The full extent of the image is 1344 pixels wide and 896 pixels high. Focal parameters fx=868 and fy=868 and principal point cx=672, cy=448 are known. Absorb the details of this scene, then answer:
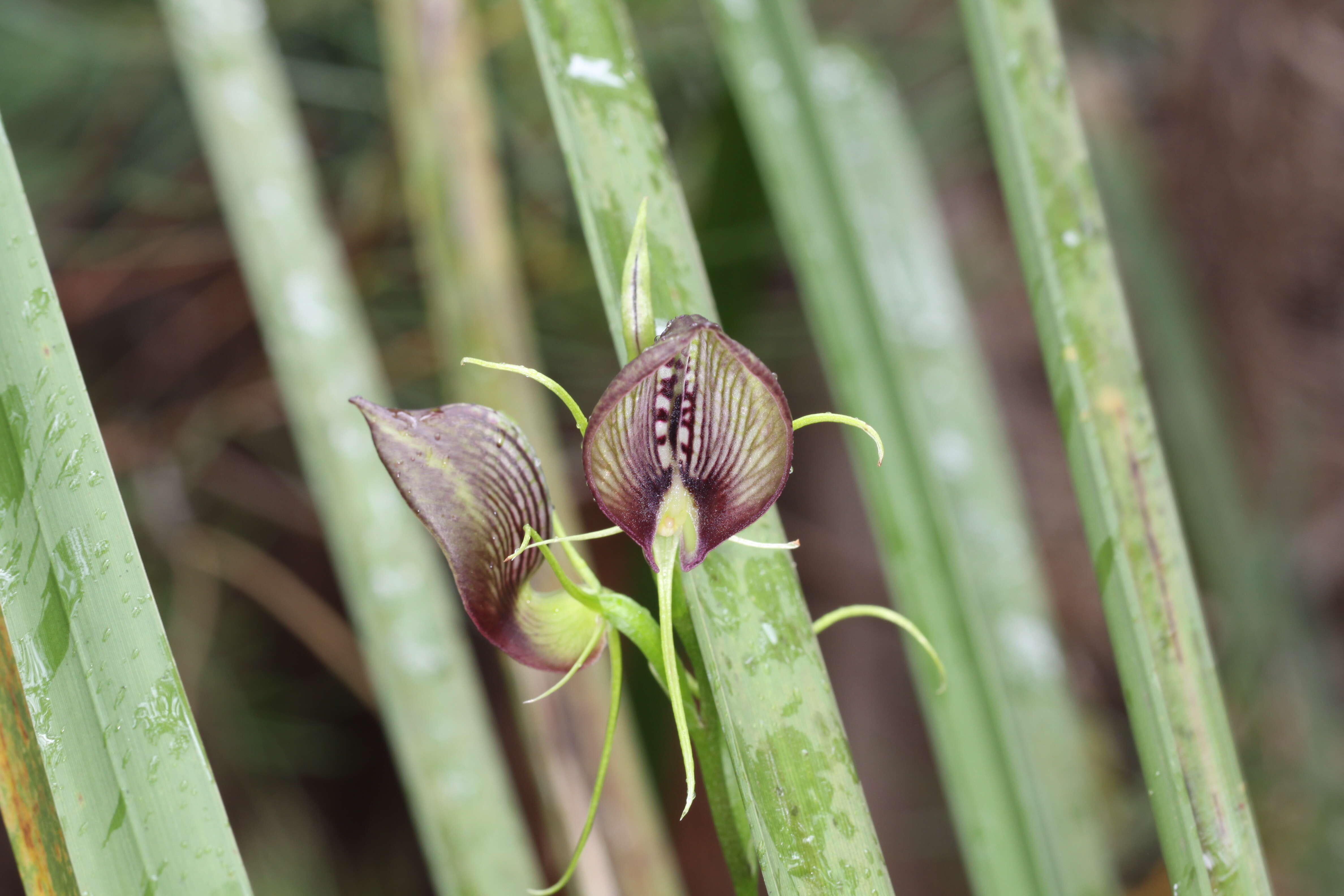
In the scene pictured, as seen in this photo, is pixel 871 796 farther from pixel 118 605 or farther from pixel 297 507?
pixel 118 605

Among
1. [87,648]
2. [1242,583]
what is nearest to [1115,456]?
[87,648]

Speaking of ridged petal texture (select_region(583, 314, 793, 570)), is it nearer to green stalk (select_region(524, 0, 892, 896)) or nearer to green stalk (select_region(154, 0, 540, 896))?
green stalk (select_region(524, 0, 892, 896))

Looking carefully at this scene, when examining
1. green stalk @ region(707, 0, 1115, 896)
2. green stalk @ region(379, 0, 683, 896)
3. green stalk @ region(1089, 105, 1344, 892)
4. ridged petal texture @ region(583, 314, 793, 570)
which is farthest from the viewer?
green stalk @ region(1089, 105, 1344, 892)

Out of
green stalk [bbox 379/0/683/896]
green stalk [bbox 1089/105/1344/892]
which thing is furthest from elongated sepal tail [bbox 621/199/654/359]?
green stalk [bbox 1089/105/1344/892]

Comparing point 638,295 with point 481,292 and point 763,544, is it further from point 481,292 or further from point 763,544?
point 481,292

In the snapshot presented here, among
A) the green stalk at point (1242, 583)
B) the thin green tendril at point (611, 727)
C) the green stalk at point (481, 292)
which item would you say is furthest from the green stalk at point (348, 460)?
the green stalk at point (1242, 583)

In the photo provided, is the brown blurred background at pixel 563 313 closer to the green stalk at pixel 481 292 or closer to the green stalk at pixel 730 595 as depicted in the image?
the green stalk at pixel 481 292
